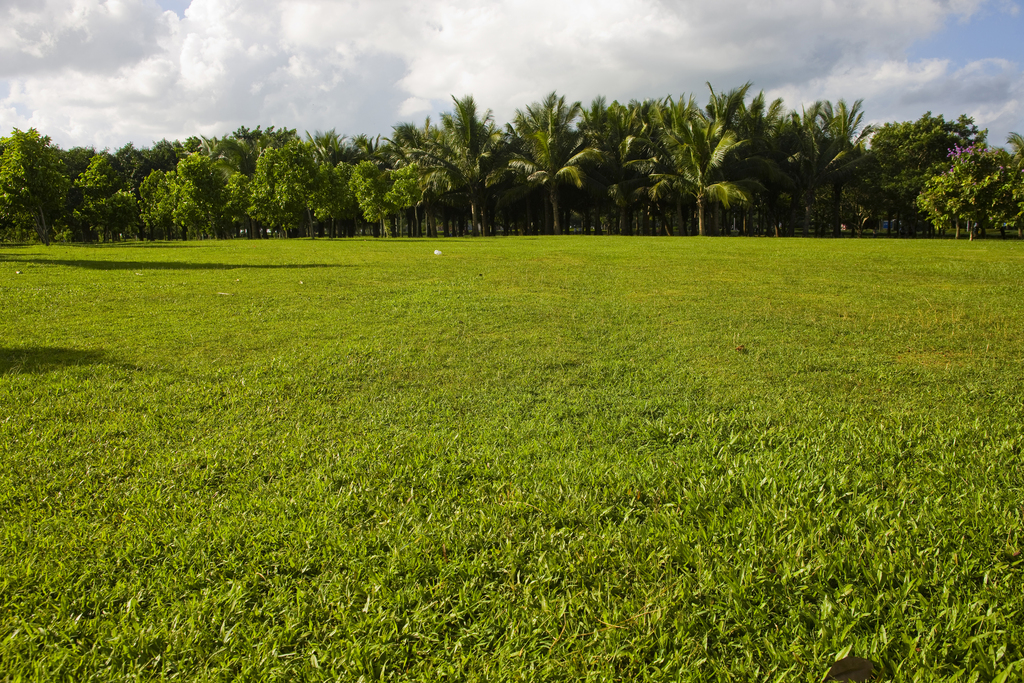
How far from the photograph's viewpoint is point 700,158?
107 ft

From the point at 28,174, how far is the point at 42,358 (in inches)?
967

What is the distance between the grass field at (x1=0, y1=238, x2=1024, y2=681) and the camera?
5.85 feet

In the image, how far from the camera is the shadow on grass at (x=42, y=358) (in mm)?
4539

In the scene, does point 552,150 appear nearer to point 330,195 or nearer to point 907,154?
point 330,195

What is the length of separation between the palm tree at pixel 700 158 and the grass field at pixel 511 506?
93.0ft

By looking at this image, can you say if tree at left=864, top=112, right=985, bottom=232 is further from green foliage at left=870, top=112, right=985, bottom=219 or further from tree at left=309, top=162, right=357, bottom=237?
tree at left=309, top=162, right=357, bottom=237

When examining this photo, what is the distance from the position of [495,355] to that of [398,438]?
1.95 m

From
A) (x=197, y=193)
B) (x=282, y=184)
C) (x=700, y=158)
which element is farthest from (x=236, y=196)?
(x=700, y=158)

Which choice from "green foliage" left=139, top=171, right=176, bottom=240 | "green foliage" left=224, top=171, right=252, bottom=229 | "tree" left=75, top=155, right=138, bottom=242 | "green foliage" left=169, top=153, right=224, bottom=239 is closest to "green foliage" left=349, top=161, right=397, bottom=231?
"green foliage" left=224, top=171, right=252, bottom=229

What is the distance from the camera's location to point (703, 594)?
6.51 feet

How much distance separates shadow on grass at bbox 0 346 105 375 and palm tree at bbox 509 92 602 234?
31036 millimetres

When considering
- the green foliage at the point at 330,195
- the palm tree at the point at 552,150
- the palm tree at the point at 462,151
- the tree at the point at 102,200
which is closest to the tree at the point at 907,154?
the palm tree at the point at 552,150

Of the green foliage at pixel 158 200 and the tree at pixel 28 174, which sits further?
the green foliage at pixel 158 200

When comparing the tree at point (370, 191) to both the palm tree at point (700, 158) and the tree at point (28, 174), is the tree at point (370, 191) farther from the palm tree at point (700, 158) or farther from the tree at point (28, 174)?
the palm tree at point (700, 158)
